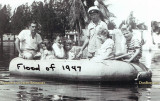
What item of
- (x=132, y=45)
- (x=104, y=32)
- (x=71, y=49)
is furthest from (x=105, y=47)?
(x=71, y=49)

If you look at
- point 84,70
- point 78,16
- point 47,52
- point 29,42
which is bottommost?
point 84,70

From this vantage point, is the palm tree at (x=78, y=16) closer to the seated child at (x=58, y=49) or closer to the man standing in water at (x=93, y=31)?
the man standing in water at (x=93, y=31)

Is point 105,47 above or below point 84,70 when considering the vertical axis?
above

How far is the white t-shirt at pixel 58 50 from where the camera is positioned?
4.78 metres

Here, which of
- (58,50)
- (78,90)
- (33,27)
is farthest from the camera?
(33,27)

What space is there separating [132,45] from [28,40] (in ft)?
5.17

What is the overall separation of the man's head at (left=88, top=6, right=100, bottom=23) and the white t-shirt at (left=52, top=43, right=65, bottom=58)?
0.63 m

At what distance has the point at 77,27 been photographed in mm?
4684

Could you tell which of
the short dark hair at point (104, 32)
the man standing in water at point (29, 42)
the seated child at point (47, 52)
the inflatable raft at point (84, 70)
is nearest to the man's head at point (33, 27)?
the man standing in water at point (29, 42)

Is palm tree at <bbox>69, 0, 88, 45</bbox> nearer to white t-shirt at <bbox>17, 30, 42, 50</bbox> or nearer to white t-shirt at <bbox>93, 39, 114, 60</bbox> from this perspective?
white t-shirt at <bbox>93, 39, 114, 60</bbox>

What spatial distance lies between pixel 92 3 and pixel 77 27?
40cm

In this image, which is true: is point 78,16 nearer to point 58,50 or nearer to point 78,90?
point 58,50

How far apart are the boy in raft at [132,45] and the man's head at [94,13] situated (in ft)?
1.31

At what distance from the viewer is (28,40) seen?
5.01 m
